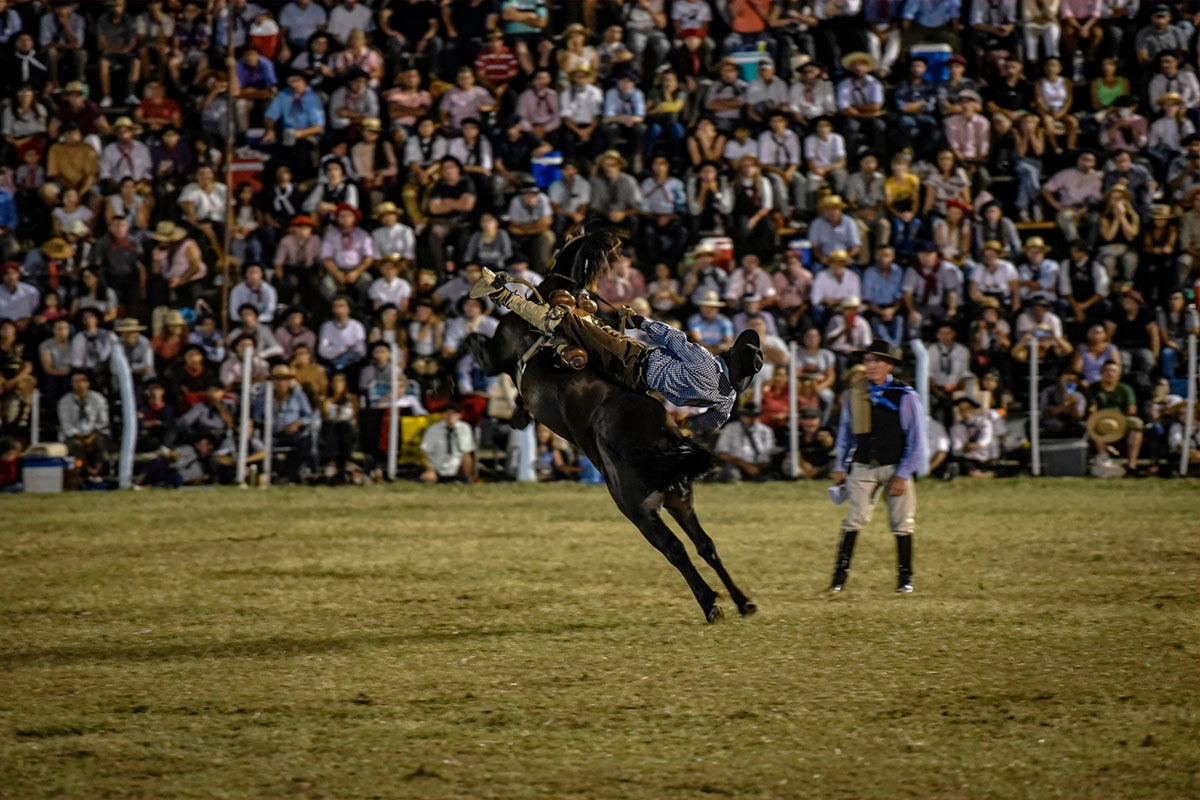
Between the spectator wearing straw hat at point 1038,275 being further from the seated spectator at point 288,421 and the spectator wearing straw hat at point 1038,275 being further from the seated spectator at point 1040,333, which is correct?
the seated spectator at point 288,421

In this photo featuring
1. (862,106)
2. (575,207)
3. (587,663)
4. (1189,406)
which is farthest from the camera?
(862,106)

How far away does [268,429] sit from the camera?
1586cm

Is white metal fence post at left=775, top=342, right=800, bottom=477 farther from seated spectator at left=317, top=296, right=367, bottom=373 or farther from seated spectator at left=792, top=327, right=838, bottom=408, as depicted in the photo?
seated spectator at left=317, top=296, right=367, bottom=373

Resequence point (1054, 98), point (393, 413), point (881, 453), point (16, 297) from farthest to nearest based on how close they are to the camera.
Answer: point (1054, 98), point (16, 297), point (393, 413), point (881, 453)

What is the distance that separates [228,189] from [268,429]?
3.34 metres

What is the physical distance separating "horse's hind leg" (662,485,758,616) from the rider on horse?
0.41 metres

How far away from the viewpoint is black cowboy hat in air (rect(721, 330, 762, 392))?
25.2 ft

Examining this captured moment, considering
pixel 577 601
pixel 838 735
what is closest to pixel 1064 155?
pixel 577 601

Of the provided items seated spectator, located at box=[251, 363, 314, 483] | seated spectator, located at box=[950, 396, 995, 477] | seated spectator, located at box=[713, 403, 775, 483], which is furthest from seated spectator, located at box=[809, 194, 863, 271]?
seated spectator, located at box=[251, 363, 314, 483]

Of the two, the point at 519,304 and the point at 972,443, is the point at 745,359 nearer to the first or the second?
the point at 519,304

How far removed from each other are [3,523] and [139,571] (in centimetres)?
328

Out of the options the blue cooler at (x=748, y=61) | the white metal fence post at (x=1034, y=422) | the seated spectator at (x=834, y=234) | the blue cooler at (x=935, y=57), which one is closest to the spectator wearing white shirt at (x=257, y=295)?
the seated spectator at (x=834, y=234)

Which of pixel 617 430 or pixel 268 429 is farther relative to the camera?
pixel 268 429

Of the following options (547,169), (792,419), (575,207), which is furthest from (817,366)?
(547,169)
